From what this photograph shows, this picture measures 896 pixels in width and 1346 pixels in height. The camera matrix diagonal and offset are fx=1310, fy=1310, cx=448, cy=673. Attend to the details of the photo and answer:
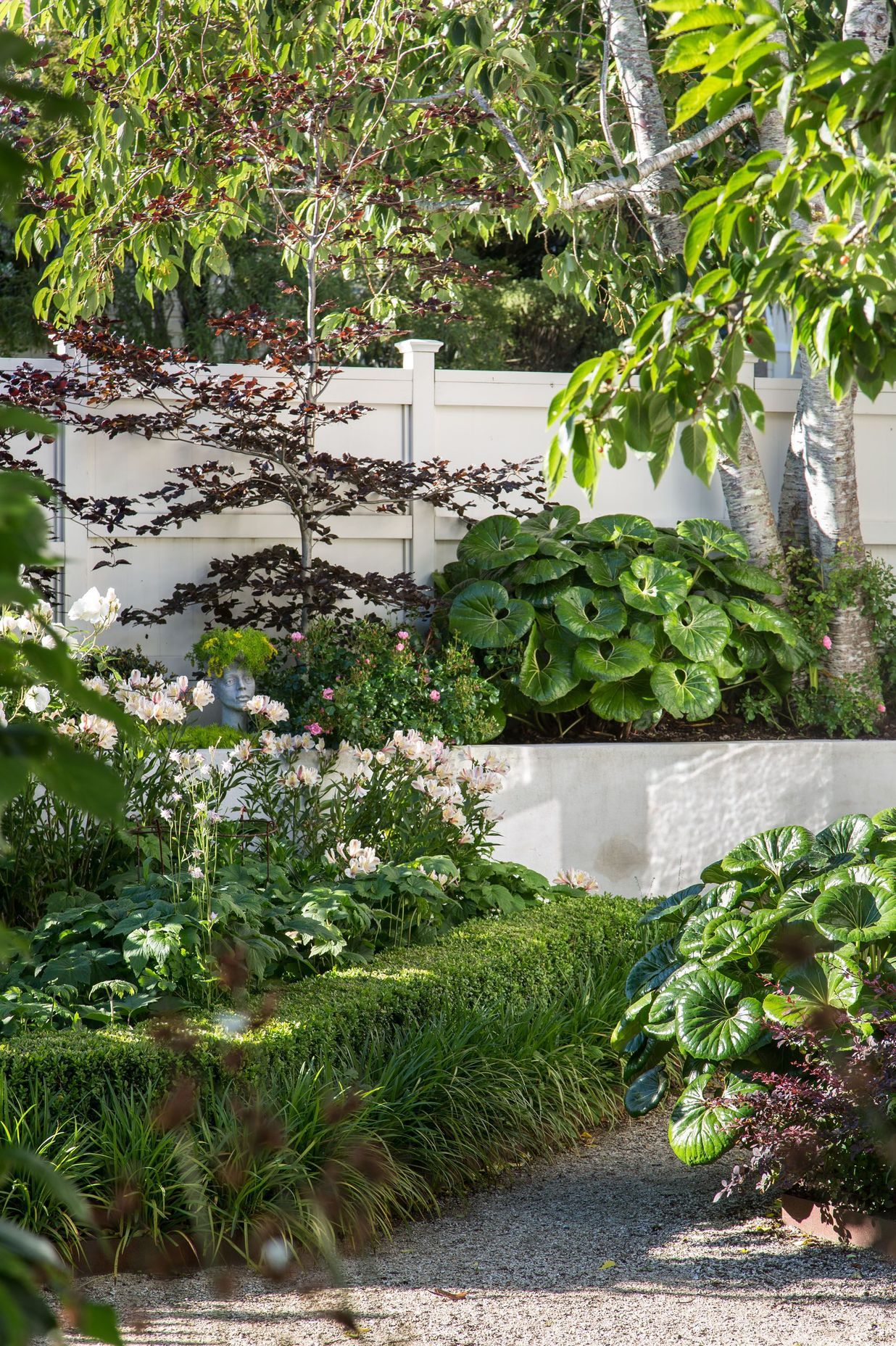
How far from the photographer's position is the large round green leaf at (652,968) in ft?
10.9

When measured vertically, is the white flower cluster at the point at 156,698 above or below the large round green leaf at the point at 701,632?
below

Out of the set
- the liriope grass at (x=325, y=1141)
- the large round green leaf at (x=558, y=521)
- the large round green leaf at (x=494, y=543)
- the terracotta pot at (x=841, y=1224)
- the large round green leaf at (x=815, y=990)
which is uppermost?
the large round green leaf at (x=558, y=521)

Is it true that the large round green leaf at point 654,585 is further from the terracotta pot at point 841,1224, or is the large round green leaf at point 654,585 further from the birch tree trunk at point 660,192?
the terracotta pot at point 841,1224

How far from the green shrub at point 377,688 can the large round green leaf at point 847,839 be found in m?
2.42

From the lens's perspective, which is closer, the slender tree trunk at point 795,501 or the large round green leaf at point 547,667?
the large round green leaf at point 547,667

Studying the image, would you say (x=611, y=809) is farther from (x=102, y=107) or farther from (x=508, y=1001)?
(x=102, y=107)

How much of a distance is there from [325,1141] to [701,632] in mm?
3683

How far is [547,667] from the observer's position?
19.9 feet

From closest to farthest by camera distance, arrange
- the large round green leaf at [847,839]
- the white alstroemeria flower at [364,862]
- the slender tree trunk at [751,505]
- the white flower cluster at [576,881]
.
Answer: the large round green leaf at [847,839] < the white alstroemeria flower at [364,862] < the white flower cluster at [576,881] < the slender tree trunk at [751,505]

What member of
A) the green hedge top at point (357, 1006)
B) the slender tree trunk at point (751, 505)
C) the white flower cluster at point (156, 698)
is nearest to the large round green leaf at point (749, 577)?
the slender tree trunk at point (751, 505)

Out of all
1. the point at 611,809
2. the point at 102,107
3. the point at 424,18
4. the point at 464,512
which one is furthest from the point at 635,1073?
the point at 424,18

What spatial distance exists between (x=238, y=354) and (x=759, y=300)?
34.1 ft

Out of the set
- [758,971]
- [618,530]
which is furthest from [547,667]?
[758,971]

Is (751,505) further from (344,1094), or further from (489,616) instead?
(344,1094)
